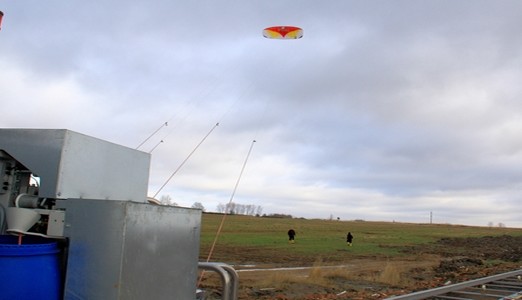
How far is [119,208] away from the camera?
2797mm

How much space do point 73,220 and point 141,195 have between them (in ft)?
3.20

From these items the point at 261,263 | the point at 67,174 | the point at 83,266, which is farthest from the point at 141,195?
the point at 261,263

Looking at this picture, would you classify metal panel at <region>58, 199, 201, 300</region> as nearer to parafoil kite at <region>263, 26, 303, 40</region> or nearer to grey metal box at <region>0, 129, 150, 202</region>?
grey metal box at <region>0, 129, 150, 202</region>

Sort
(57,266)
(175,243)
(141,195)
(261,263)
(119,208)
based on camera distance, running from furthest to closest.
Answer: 1. (261,263)
2. (141,195)
3. (175,243)
4. (57,266)
5. (119,208)

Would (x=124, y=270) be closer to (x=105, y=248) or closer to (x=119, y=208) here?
(x=105, y=248)

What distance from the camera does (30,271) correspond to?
287 cm

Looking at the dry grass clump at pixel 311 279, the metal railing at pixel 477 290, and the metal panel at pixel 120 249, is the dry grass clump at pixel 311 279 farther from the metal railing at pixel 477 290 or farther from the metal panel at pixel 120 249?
the metal panel at pixel 120 249

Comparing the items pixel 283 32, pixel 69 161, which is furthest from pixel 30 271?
pixel 283 32

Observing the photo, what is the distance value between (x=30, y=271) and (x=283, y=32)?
35.6 ft

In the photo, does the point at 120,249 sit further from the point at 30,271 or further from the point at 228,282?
the point at 228,282

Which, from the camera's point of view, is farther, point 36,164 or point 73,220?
point 36,164

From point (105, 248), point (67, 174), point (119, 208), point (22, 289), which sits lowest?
point (22, 289)

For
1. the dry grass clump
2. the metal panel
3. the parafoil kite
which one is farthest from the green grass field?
the metal panel

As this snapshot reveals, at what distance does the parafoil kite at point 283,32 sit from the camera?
12.5 meters
